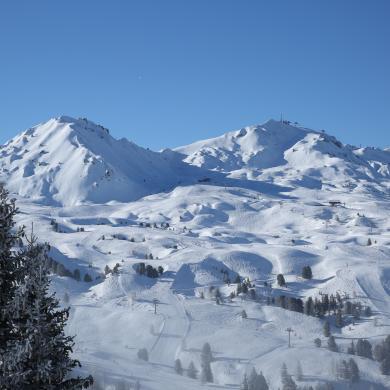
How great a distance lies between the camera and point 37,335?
13.3 m

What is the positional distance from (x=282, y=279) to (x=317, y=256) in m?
23.5

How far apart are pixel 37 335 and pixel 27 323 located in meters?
0.39

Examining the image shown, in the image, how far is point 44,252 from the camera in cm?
1422

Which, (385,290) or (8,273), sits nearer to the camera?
(8,273)

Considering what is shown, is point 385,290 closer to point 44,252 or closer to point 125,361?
point 125,361

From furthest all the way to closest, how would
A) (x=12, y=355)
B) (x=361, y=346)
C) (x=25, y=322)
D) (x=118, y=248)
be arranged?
(x=118, y=248)
(x=361, y=346)
(x=25, y=322)
(x=12, y=355)

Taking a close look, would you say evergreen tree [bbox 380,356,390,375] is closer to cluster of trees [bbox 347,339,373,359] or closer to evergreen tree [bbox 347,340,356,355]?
cluster of trees [bbox 347,339,373,359]

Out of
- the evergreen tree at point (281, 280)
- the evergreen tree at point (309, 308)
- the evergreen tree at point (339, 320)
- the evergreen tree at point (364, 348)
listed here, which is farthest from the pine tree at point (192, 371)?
the evergreen tree at point (281, 280)

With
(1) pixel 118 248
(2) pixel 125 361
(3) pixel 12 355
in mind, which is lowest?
(2) pixel 125 361

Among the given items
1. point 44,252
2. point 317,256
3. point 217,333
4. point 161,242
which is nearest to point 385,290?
point 317,256

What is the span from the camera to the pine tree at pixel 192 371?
221 feet

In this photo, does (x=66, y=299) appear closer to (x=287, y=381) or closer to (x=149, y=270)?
(x=149, y=270)

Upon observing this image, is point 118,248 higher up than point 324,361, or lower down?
higher up

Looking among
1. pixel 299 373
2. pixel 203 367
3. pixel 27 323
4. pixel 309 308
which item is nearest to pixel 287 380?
pixel 299 373
